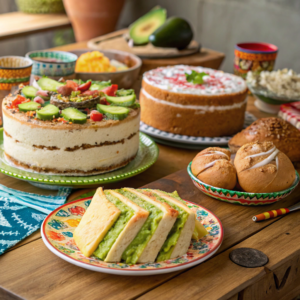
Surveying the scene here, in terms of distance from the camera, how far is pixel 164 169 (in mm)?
1616

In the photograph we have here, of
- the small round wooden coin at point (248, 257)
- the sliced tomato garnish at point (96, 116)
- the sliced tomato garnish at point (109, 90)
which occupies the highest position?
the sliced tomato garnish at point (109, 90)

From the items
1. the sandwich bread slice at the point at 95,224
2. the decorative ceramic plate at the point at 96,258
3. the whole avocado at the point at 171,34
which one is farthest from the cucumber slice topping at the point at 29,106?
the whole avocado at the point at 171,34

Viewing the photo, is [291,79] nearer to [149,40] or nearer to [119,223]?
[149,40]

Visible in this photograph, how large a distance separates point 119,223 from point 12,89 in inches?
40.3

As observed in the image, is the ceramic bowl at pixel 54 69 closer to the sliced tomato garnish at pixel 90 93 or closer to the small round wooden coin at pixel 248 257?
the sliced tomato garnish at pixel 90 93

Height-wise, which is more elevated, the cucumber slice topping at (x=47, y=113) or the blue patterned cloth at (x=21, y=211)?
the cucumber slice topping at (x=47, y=113)

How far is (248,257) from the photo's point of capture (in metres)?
1.05

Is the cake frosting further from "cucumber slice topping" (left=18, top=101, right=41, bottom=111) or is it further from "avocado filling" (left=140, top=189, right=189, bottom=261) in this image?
"avocado filling" (left=140, top=189, right=189, bottom=261)

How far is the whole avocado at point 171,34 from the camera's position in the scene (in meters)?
2.57

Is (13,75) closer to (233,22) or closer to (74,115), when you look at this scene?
(74,115)

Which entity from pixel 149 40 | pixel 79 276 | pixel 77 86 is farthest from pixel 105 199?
pixel 149 40

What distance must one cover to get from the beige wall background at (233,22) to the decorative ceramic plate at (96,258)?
2.88 m

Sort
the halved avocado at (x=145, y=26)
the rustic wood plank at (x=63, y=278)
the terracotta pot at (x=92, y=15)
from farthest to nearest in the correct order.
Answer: the terracotta pot at (x=92, y=15) < the halved avocado at (x=145, y=26) < the rustic wood plank at (x=63, y=278)

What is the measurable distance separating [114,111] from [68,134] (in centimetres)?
18
